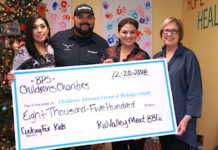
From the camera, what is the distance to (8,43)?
2484 mm

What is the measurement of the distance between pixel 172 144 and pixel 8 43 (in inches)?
83.1

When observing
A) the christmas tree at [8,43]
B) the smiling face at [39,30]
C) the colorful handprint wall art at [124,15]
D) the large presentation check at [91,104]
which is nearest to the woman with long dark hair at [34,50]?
the smiling face at [39,30]

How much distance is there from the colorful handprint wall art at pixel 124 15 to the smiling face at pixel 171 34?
182 centimetres

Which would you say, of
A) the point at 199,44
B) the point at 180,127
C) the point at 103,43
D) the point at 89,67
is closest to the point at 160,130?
the point at 180,127

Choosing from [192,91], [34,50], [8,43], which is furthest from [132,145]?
[8,43]

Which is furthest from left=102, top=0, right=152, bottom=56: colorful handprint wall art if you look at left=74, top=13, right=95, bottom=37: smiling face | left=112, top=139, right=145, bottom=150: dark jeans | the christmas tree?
left=112, top=139, right=145, bottom=150: dark jeans

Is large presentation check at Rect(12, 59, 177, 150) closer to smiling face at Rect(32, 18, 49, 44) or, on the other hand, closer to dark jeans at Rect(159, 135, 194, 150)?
dark jeans at Rect(159, 135, 194, 150)

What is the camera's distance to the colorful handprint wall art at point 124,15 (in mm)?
3338

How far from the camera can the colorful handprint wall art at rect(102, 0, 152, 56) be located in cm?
334

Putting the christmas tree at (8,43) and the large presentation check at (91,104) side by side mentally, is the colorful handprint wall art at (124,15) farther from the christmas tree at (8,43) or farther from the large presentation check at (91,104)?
the large presentation check at (91,104)

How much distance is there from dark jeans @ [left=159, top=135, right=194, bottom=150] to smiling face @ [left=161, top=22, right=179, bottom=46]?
2.44ft

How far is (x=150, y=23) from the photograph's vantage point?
3463mm

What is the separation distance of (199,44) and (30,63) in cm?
212

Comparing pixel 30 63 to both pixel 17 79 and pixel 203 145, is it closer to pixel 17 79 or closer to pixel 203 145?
pixel 17 79
